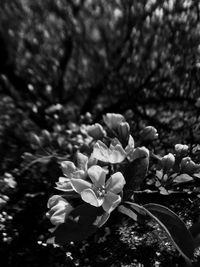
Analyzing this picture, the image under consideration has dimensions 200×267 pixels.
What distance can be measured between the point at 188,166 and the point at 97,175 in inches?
6.7

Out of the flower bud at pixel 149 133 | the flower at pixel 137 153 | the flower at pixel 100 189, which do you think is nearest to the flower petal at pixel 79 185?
the flower at pixel 100 189

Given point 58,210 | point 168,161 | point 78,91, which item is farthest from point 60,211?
point 78,91

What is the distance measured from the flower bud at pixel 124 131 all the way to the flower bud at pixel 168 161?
0.08 m

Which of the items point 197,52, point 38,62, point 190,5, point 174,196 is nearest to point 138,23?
point 190,5

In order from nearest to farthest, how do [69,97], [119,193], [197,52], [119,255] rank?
1. [119,193]
2. [119,255]
3. [197,52]
4. [69,97]

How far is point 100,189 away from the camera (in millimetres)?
675

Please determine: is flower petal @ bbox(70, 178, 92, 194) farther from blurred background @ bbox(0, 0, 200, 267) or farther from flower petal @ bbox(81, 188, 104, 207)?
blurred background @ bbox(0, 0, 200, 267)

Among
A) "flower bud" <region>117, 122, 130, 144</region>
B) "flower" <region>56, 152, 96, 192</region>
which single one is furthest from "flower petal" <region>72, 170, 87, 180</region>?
"flower bud" <region>117, 122, 130, 144</region>

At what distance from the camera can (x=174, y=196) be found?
2.55 feet

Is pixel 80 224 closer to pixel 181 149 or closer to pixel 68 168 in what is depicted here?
pixel 68 168

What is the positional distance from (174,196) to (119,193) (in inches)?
5.8

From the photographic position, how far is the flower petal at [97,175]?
0.67 meters

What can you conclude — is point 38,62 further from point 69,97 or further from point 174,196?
point 174,196

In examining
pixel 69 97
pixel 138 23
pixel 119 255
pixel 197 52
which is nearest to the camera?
pixel 119 255
